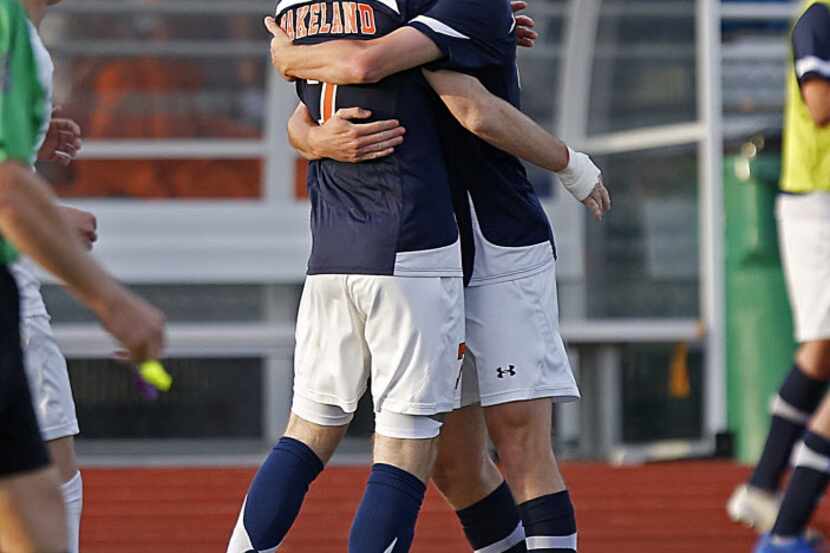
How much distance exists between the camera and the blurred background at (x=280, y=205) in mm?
8922

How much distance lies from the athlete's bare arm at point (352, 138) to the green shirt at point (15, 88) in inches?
42.6

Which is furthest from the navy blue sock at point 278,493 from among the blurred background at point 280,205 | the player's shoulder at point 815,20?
the blurred background at point 280,205

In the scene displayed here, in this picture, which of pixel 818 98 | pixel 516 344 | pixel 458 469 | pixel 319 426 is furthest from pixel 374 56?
pixel 818 98

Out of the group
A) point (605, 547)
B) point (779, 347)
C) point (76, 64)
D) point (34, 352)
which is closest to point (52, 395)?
point (34, 352)

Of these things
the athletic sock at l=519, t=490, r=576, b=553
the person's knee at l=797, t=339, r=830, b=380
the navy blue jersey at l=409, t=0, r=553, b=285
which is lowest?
the athletic sock at l=519, t=490, r=576, b=553

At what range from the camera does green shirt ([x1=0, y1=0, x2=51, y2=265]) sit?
2717 millimetres

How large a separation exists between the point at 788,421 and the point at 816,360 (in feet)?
0.73

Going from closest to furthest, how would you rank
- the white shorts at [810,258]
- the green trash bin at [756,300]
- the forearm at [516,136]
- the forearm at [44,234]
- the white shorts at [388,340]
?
the forearm at [44,234] < the white shorts at [388,340] < the forearm at [516,136] < the white shorts at [810,258] < the green trash bin at [756,300]

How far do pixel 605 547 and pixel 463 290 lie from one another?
192 centimetres

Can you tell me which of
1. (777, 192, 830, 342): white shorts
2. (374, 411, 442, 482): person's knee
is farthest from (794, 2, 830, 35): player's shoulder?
(374, 411, 442, 482): person's knee

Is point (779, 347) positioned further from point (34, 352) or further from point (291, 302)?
point (34, 352)

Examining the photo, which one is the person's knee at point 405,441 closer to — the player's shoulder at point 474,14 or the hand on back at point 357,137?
the hand on back at point 357,137

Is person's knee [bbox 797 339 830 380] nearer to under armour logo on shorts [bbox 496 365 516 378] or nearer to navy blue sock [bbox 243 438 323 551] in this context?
under armour logo on shorts [bbox 496 365 516 378]

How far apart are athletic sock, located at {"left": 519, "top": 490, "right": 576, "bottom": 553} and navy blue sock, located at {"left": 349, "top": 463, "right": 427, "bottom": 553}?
1.13ft
